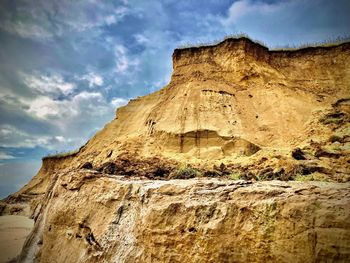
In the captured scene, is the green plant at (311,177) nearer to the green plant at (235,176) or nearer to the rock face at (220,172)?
the rock face at (220,172)

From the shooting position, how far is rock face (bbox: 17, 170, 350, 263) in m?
4.81

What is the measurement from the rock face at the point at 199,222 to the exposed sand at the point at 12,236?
3521 millimetres

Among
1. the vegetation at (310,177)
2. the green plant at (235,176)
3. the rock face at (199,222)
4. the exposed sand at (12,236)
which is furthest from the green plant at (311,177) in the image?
the exposed sand at (12,236)

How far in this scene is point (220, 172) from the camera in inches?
404

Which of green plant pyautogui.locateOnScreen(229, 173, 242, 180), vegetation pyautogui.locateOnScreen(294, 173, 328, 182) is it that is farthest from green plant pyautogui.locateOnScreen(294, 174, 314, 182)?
green plant pyautogui.locateOnScreen(229, 173, 242, 180)

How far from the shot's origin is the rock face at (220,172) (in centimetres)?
527

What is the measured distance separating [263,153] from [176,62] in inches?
364

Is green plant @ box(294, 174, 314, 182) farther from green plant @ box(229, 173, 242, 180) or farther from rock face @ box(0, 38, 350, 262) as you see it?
green plant @ box(229, 173, 242, 180)

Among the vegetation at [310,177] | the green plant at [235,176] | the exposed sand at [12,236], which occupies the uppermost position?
the green plant at [235,176]

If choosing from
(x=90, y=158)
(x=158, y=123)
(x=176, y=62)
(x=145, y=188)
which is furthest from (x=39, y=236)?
(x=176, y=62)

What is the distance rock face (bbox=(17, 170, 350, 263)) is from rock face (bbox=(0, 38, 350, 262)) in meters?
0.02

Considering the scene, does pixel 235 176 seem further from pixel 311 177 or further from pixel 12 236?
pixel 12 236

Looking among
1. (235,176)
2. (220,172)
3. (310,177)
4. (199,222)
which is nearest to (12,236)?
(220,172)

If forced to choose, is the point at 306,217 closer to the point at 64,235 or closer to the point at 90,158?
the point at 64,235
